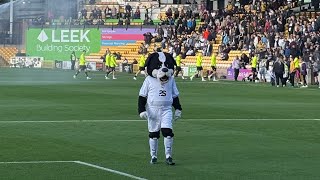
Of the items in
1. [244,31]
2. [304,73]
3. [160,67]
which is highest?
[244,31]

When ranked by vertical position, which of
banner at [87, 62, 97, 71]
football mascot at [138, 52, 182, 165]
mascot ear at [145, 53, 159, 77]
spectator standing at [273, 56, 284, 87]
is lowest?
banner at [87, 62, 97, 71]

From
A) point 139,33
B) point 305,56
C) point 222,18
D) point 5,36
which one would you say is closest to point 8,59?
point 5,36

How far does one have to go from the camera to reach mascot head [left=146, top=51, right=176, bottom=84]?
58.5 ft

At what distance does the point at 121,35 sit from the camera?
270 feet

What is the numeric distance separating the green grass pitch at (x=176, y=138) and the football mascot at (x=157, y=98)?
23.5 inches

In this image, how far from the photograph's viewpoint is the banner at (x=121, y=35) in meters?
81.4

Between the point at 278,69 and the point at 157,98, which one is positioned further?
the point at 278,69

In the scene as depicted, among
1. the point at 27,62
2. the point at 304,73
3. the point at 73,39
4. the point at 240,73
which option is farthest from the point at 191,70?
the point at 27,62

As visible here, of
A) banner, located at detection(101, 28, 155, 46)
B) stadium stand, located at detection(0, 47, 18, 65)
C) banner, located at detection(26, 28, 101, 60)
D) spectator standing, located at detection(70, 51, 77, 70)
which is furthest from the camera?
stadium stand, located at detection(0, 47, 18, 65)

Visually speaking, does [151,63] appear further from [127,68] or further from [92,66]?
[92,66]

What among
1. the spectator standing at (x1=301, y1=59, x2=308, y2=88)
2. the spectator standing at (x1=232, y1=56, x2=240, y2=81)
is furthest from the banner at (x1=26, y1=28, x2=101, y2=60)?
the spectator standing at (x1=301, y1=59, x2=308, y2=88)

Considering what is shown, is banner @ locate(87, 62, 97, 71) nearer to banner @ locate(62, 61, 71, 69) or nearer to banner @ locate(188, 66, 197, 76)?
banner @ locate(62, 61, 71, 69)

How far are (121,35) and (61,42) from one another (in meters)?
6.25

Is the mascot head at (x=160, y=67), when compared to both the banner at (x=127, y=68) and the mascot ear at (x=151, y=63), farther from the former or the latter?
the banner at (x=127, y=68)
